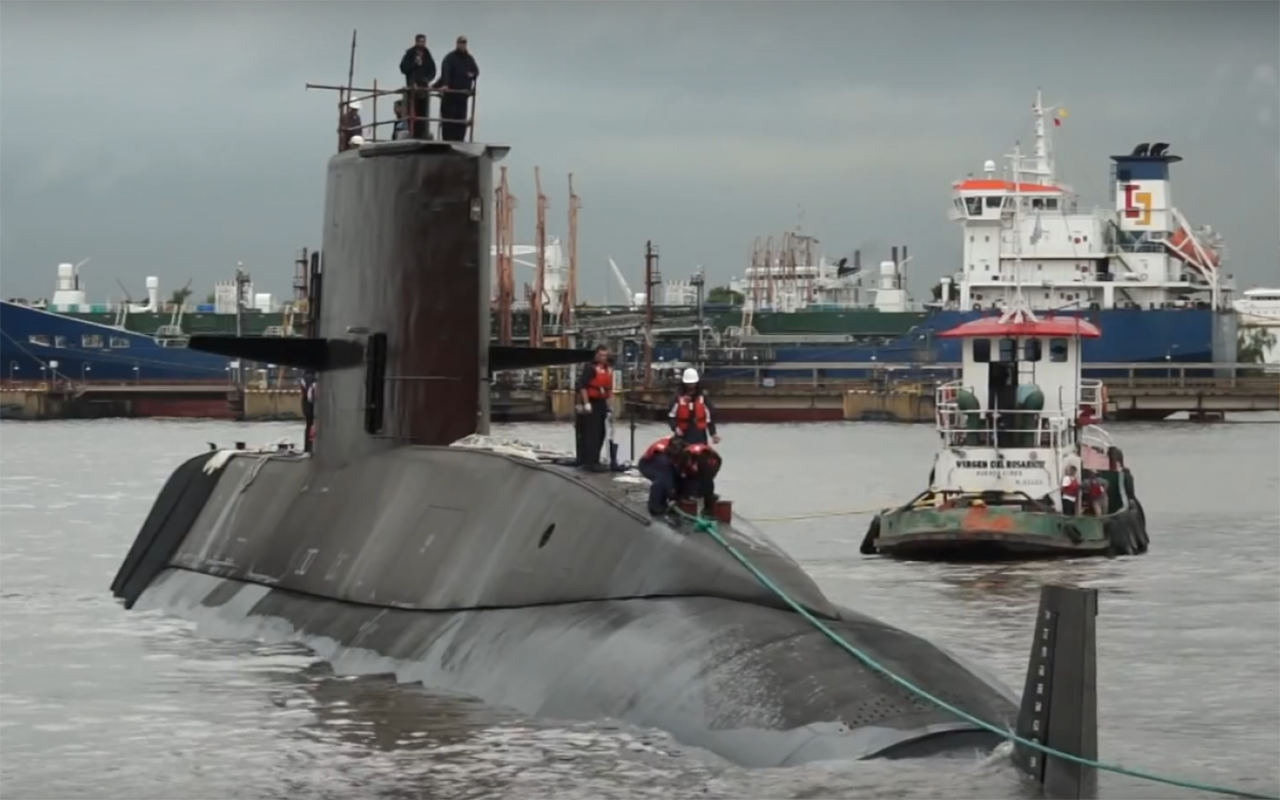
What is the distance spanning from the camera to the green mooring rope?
37.2 feet

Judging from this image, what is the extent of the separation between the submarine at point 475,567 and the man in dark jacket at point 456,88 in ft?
3.40

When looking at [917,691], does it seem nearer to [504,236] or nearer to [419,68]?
[419,68]

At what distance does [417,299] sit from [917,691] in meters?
7.56

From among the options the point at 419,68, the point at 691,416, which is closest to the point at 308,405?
the point at 419,68

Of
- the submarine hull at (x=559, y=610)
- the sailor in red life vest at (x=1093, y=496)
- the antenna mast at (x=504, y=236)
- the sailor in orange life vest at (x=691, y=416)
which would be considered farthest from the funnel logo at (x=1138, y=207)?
the sailor in orange life vest at (x=691, y=416)

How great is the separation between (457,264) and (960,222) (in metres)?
69.3

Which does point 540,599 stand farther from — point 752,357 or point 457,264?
point 752,357

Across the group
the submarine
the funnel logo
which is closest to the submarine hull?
the submarine

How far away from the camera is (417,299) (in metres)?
18.3

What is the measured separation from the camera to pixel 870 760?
450 inches

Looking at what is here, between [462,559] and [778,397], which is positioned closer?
[462,559]

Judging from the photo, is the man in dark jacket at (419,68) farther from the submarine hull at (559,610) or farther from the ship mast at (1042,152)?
the ship mast at (1042,152)

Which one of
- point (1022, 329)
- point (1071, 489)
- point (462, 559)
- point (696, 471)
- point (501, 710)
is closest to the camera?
point (501, 710)

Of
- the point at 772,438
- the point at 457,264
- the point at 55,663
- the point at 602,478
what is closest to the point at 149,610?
the point at 55,663
